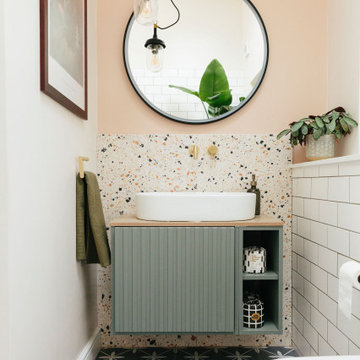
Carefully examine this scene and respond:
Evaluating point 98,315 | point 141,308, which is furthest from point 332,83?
point 98,315

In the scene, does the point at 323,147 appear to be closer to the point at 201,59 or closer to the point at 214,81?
Result: the point at 214,81

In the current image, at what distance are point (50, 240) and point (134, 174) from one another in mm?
821

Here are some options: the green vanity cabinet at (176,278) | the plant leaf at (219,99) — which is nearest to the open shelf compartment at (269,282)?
the green vanity cabinet at (176,278)

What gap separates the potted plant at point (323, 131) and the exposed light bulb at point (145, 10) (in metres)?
0.88

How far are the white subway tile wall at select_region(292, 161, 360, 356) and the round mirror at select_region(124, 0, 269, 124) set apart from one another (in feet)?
2.01

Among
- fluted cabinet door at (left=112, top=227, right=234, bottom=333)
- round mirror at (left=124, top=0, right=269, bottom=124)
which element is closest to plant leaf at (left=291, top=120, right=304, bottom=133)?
round mirror at (left=124, top=0, right=269, bottom=124)

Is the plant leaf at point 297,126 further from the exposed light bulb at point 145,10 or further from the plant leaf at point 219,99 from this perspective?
the exposed light bulb at point 145,10

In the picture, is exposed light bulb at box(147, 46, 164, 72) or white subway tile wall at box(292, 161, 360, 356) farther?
exposed light bulb at box(147, 46, 164, 72)

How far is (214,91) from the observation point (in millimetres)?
2131

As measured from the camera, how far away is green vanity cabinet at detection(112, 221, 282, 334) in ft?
5.72

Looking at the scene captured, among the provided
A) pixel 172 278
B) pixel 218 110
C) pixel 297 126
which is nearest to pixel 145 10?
pixel 218 110

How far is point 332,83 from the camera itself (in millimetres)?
2064

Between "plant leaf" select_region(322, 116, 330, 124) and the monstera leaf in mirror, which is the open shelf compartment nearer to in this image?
"plant leaf" select_region(322, 116, 330, 124)

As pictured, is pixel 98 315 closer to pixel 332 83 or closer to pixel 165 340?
pixel 165 340
